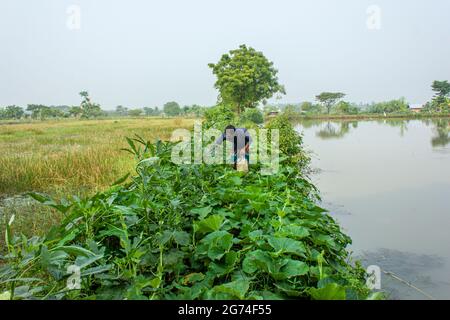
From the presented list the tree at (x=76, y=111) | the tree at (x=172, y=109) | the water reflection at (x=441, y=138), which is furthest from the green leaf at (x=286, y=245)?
the tree at (x=172, y=109)

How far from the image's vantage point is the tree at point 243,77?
23344 millimetres

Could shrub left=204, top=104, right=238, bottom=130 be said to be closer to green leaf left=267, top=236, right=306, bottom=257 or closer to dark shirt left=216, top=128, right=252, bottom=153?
dark shirt left=216, top=128, right=252, bottom=153

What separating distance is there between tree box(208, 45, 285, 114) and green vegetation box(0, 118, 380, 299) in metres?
21.6

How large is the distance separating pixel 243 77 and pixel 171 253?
73.5 ft

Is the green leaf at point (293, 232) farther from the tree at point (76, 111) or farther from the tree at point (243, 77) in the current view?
the tree at point (76, 111)

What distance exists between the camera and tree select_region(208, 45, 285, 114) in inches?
919

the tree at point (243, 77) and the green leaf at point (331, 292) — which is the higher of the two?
the tree at point (243, 77)

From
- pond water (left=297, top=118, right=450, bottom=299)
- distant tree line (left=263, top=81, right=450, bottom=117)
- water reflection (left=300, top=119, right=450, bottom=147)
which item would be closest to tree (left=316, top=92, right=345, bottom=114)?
distant tree line (left=263, top=81, right=450, bottom=117)

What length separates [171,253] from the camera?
4.43ft

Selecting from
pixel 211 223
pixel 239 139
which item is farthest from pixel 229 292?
pixel 239 139

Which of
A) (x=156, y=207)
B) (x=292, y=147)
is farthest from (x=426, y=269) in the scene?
(x=292, y=147)

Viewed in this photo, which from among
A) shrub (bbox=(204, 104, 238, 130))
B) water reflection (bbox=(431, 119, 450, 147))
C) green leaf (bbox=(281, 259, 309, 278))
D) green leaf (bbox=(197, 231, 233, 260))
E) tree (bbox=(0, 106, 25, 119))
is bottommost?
water reflection (bbox=(431, 119, 450, 147))

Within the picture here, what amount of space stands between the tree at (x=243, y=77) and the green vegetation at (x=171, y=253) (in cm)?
2159
